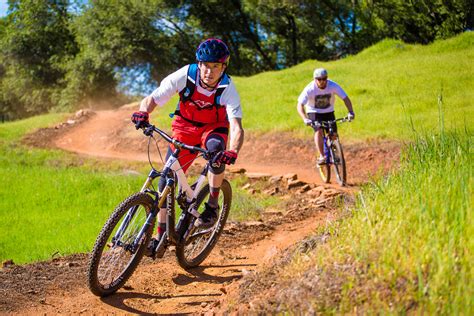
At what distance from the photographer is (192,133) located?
5883mm

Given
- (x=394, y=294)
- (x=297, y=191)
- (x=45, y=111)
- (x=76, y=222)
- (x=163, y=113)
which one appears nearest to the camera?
(x=394, y=294)

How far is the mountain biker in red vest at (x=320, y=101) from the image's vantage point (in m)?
11.2

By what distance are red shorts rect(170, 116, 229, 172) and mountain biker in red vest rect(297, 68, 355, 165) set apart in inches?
217

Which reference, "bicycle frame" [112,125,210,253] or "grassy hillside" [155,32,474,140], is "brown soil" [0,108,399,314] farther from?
"grassy hillside" [155,32,474,140]

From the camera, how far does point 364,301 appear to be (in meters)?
3.22

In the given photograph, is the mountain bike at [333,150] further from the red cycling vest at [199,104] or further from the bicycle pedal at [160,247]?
the bicycle pedal at [160,247]

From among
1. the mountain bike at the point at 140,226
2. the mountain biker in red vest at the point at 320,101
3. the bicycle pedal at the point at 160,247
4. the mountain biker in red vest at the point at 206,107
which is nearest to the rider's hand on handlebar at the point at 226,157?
the mountain bike at the point at 140,226

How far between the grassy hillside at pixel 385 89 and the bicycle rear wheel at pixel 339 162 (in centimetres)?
177

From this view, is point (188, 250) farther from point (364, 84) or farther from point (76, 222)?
point (364, 84)

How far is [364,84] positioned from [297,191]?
10.7 metres

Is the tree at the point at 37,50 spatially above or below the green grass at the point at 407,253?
above

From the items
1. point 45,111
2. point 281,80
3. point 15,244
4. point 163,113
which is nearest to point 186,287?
point 15,244

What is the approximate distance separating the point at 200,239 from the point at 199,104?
1.73 meters

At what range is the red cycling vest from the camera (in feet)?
18.6
